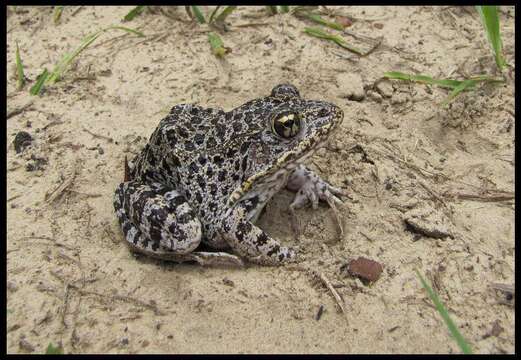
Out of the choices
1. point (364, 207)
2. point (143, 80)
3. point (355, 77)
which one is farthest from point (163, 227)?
point (355, 77)

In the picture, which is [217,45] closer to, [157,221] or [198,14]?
[198,14]

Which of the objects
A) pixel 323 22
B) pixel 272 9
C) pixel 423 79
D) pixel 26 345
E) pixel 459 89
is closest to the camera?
pixel 26 345

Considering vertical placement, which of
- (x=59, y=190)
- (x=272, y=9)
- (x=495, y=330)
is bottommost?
(x=495, y=330)

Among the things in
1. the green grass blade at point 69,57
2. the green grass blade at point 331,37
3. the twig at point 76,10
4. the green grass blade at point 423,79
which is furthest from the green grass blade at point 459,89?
the twig at point 76,10

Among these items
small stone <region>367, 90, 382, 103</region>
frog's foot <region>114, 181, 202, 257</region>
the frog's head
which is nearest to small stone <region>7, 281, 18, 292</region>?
frog's foot <region>114, 181, 202, 257</region>

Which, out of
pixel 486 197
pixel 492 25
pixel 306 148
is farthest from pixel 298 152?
pixel 492 25

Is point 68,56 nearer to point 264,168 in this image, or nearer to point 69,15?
point 69,15

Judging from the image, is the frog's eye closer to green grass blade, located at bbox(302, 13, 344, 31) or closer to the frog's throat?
Answer: the frog's throat
